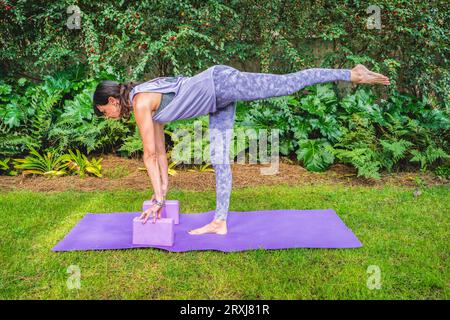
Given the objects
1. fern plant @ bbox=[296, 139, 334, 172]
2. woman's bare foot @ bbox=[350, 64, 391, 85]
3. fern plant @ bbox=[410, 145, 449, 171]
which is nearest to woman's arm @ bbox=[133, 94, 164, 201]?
woman's bare foot @ bbox=[350, 64, 391, 85]

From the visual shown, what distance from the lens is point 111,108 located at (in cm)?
392

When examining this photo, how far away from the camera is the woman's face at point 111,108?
153 inches

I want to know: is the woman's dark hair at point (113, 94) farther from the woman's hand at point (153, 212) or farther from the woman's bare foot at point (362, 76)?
the woman's bare foot at point (362, 76)

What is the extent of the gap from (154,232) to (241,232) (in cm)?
75

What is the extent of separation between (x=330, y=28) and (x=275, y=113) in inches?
58.8

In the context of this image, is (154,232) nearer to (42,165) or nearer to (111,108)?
(111,108)

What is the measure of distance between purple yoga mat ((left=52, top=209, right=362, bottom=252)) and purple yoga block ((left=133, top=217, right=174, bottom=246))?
56 mm

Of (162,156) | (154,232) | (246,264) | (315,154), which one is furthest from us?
(315,154)

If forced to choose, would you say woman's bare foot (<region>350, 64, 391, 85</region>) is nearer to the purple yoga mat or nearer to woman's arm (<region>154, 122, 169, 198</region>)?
the purple yoga mat

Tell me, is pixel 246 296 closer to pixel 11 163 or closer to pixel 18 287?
pixel 18 287

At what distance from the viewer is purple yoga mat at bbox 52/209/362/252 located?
3850 millimetres

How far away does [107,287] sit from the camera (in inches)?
128

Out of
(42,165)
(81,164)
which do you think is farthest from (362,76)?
(42,165)

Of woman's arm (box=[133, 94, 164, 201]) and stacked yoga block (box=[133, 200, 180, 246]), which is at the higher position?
woman's arm (box=[133, 94, 164, 201])
